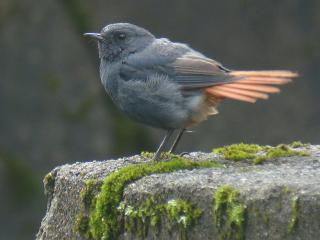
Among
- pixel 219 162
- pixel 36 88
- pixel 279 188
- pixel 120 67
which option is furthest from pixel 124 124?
A: pixel 279 188

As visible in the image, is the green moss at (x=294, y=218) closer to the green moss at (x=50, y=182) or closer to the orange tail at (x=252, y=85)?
the orange tail at (x=252, y=85)

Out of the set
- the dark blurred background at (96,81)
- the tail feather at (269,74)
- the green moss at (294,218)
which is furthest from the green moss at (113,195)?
the dark blurred background at (96,81)

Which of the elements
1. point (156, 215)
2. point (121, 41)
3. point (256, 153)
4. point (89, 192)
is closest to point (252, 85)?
point (256, 153)

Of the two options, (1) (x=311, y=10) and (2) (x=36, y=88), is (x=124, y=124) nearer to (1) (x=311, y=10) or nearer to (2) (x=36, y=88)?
(2) (x=36, y=88)

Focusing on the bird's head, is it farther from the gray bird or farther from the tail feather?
the tail feather

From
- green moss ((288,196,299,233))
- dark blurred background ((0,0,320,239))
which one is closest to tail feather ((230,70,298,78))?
green moss ((288,196,299,233))

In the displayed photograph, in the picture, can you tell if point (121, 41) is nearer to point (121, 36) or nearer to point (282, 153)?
point (121, 36)
